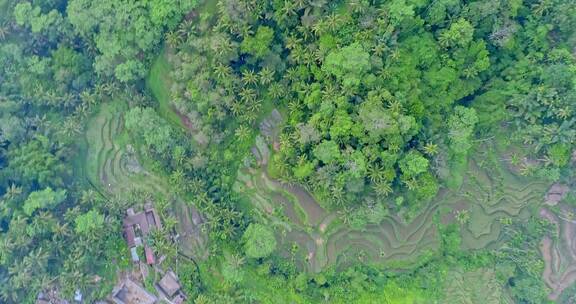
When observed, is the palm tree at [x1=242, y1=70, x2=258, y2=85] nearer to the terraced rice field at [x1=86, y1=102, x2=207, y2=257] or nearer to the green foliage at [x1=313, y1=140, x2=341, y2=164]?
the green foliage at [x1=313, y1=140, x2=341, y2=164]

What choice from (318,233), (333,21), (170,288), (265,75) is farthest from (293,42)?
(170,288)

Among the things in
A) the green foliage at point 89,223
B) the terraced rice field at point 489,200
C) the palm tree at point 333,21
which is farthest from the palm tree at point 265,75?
the terraced rice field at point 489,200

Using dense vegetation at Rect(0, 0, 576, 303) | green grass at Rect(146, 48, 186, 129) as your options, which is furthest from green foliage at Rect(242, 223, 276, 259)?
green grass at Rect(146, 48, 186, 129)

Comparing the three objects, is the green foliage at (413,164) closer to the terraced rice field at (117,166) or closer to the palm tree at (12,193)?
the terraced rice field at (117,166)

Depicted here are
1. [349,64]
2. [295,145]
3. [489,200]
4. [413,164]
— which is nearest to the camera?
[349,64]

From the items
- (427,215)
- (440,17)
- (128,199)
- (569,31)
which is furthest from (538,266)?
(128,199)

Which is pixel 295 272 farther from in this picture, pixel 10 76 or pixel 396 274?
pixel 10 76

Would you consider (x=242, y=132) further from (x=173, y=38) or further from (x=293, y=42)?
(x=173, y=38)
